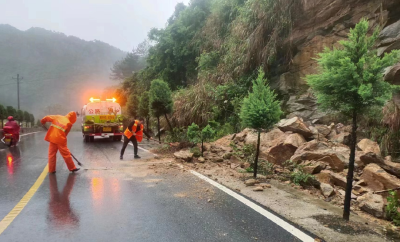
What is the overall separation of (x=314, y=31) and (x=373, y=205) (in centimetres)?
1033

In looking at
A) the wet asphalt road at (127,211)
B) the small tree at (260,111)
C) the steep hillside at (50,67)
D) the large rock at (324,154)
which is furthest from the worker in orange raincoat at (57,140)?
the steep hillside at (50,67)

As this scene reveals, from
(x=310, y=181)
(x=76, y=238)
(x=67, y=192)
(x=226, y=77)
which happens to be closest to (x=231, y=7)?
(x=226, y=77)

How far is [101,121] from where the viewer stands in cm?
1736

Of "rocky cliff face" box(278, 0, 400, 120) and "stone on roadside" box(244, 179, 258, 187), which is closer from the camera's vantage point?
"stone on roadside" box(244, 179, 258, 187)

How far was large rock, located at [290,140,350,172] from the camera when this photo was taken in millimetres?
7383

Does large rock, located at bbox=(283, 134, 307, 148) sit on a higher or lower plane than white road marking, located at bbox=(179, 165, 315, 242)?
higher

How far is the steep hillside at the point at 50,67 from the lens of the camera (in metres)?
116

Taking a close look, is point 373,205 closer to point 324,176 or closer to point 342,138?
point 324,176

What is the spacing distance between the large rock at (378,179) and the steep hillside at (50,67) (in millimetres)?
114002

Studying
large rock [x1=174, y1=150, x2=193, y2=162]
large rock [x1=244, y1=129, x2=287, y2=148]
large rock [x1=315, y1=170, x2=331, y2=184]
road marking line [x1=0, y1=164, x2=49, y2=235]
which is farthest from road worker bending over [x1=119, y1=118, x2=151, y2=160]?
large rock [x1=315, y1=170, x2=331, y2=184]

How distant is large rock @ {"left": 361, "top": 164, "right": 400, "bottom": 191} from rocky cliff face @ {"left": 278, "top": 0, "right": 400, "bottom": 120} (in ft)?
17.8

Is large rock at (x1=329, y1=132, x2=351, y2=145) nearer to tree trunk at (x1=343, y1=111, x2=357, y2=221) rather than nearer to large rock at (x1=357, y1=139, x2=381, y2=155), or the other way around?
large rock at (x1=357, y1=139, x2=381, y2=155)

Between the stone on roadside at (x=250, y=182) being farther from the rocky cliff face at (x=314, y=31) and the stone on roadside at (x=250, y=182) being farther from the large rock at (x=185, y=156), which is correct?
the rocky cliff face at (x=314, y=31)

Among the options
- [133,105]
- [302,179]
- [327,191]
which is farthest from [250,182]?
[133,105]
